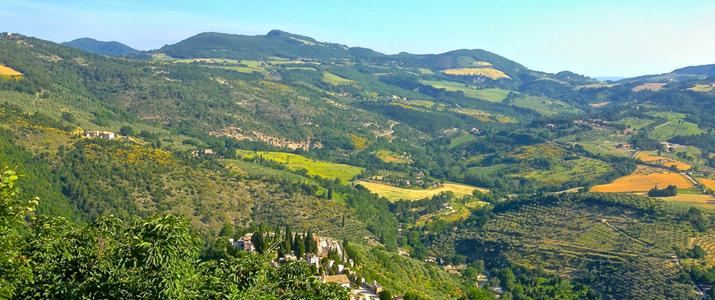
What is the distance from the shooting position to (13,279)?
17.8 metres

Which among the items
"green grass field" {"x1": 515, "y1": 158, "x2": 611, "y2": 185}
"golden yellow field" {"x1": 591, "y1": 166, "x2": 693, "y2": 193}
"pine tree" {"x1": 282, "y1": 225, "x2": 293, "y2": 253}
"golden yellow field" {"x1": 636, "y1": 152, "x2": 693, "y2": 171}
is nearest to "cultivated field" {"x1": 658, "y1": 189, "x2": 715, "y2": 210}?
"golden yellow field" {"x1": 591, "y1": 166, "x2": 693, "y2": 193}

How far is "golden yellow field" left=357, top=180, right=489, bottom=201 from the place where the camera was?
487ft

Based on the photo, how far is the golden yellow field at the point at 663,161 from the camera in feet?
549

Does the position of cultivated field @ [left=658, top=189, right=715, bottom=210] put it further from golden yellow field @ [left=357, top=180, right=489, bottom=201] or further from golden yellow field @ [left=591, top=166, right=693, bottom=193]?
golden yellow field @ [left=357, top=180, right=489, bottom=201]

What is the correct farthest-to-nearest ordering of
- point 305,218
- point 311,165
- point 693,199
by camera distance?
point 311,165
point 693,199
point 305,218

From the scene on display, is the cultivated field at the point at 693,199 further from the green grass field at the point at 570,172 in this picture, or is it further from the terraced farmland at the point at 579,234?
the green grass field at the point at 570,172

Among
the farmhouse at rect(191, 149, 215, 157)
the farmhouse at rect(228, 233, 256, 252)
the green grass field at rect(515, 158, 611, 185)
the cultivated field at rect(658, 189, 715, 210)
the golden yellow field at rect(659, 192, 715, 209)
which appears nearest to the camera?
the farmhouse at rect(228, 233, 256, 252)

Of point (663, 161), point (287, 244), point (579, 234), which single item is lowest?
point (579, 234)

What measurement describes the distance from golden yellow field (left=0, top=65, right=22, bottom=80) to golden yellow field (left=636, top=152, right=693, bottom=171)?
172 m

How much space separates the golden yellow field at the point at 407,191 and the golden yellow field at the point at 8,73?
9325 centimetres

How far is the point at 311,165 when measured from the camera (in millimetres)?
165875

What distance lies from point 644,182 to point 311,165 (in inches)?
3217

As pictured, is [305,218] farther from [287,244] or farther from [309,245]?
[287,244]

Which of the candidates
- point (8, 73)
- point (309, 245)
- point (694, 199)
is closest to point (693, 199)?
point (694, 199)
